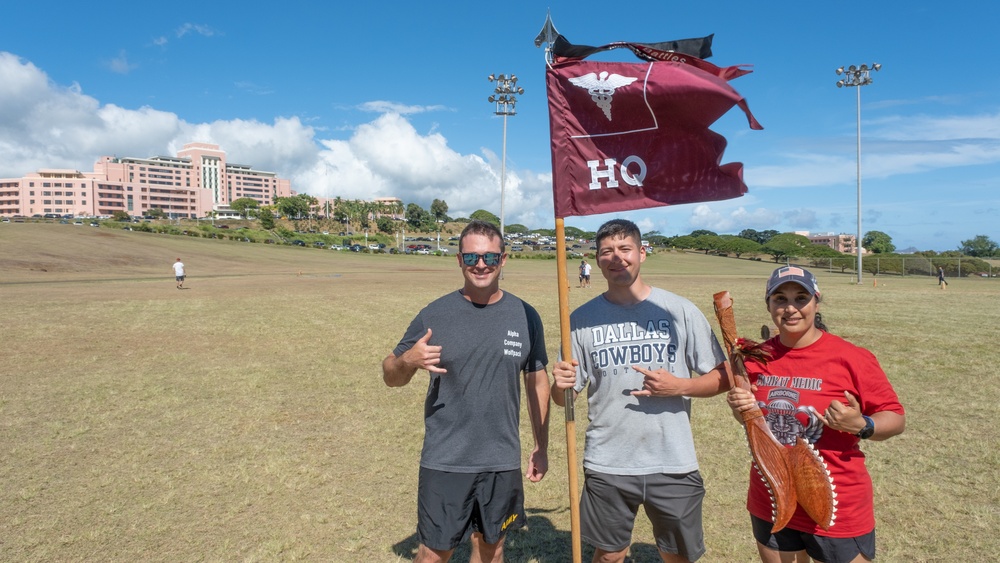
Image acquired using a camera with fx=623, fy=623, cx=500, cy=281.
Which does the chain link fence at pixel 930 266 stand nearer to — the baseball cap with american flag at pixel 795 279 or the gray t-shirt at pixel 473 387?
the baseball cap with american flag at pixel 795 279

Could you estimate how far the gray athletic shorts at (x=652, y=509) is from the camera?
10.4ft

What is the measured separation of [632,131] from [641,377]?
1.39 meters

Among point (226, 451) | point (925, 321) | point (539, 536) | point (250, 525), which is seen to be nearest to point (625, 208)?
point (539, 536)

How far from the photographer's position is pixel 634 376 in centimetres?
324

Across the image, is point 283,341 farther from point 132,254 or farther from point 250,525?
point 132,254

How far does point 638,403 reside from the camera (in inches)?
127

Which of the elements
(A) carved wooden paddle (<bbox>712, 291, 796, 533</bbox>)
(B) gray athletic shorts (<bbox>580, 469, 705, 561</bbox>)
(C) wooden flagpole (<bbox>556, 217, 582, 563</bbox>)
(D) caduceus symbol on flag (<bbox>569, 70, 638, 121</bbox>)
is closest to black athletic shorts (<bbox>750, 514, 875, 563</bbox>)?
(A) carved wooden paddle (<bbox>712, 291, 796, 533</bbox>)

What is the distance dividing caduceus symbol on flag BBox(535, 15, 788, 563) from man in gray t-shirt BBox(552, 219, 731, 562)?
33 cm

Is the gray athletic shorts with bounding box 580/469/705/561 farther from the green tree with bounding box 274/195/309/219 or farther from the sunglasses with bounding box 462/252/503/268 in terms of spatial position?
the green tree with bounding box 274/195/309/219

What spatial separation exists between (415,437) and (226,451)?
2028 mm

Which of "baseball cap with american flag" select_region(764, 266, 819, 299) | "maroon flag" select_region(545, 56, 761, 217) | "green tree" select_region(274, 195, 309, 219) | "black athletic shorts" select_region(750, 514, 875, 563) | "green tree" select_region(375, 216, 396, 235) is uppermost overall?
"green tree" select_region(274, 195, 309, 219)

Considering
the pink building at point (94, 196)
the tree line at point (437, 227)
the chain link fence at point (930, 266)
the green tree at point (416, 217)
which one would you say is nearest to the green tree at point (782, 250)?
the tree line at point (437, 227)

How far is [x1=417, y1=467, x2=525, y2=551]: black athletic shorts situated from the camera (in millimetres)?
3186

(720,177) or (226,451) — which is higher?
(720,177)
